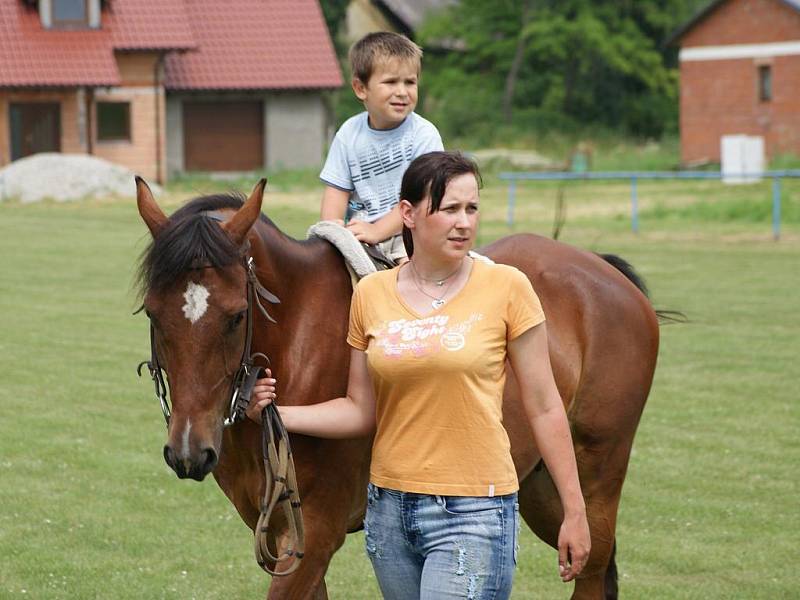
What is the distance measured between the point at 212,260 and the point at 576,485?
1.24 m

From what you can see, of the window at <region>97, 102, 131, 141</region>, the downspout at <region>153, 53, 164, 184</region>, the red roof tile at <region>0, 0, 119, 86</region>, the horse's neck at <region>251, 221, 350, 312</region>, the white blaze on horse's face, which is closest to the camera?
the white blaze on horse's face

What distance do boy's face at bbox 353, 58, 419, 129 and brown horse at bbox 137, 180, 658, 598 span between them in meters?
0.56

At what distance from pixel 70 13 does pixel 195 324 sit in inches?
1554

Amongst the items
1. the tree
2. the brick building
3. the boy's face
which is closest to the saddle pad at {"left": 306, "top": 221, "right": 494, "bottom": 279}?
the boy's face

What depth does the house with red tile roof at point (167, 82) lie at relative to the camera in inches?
1577

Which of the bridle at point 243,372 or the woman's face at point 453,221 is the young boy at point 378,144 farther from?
the woman's face at point 453,221

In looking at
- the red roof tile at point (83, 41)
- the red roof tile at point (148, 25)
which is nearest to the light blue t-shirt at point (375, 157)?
the red roof tile at point (83, 41)

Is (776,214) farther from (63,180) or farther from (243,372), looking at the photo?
(243,372)

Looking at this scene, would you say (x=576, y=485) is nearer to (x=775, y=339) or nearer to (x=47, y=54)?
(x=775, y=339)

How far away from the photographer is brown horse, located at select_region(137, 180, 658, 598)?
385 centimetres

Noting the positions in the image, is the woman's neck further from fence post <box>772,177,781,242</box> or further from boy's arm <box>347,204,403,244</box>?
fence post <box>772,177,781,242</box>

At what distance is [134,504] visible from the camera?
797 cm

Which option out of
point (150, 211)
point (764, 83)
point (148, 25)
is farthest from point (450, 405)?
point (764, 83)

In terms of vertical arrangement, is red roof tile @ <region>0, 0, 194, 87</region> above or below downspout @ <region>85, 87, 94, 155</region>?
above
